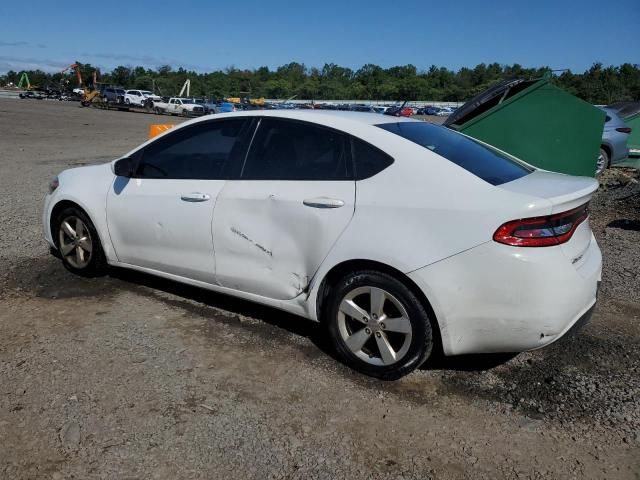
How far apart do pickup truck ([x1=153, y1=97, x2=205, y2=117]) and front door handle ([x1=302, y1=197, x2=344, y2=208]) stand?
4724 cm

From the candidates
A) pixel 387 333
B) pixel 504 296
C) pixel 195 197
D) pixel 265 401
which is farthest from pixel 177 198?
pixel 504 296

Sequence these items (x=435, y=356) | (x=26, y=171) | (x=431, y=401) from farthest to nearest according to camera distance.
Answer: (x=26, y=171) → (x=435, y=356) → (x=431, y=401)

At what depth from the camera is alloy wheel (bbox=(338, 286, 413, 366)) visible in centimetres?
326

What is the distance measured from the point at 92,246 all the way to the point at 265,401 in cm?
250

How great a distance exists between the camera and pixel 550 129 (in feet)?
25.8

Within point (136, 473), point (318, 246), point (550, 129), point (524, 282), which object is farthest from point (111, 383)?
point (550, 129)

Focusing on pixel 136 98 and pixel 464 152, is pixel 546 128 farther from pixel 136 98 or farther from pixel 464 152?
pixel 136 98

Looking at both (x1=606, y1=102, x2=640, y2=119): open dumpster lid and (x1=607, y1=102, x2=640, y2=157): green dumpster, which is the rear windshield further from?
(x1=606, y1=102, x2=640, y2=119): open dumpster lid

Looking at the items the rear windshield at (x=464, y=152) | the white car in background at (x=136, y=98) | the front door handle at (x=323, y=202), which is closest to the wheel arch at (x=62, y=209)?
the front door handle at (x=323, y=202)

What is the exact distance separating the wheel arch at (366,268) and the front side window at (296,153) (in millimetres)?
551

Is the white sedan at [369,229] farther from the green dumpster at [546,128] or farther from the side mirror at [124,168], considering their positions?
the green dumpster at [546,128]

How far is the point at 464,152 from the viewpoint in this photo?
3602mm

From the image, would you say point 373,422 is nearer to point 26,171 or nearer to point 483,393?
point 483,393

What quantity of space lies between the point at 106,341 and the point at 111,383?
617 mm
